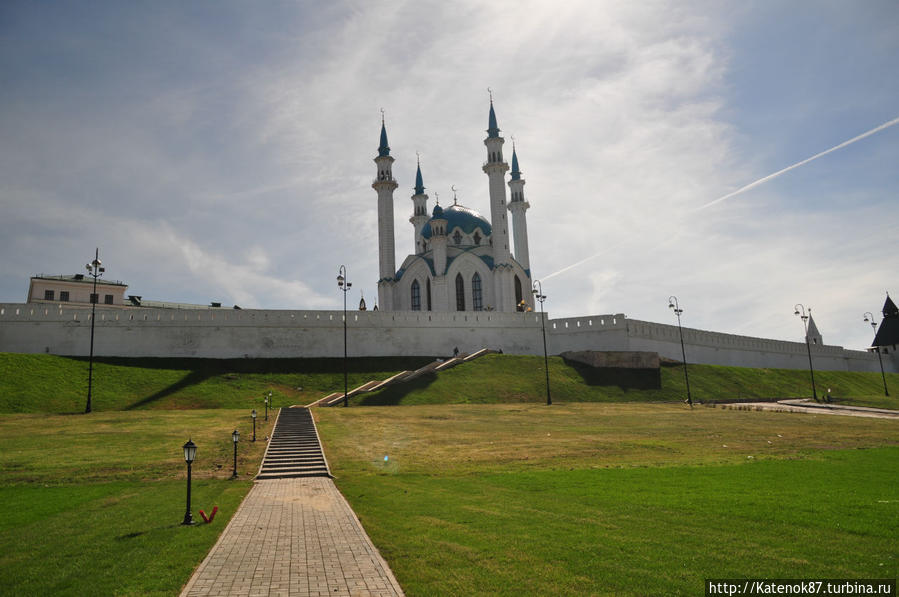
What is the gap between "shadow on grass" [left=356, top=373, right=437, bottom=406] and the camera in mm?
34969

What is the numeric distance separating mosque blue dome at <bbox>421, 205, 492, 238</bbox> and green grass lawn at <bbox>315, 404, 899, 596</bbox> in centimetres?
5255

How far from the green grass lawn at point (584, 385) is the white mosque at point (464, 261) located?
1762 cm

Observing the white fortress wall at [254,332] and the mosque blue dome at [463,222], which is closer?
the white fortress wall at [254,332]

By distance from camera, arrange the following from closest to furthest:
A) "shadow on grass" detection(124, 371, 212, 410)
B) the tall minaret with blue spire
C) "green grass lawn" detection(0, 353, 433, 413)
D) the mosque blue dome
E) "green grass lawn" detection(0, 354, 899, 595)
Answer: "green grass lawn" detection(0, 354, 899, 595)
"green grass lawn" detection(0, 353, 433, 413)
"shadow on grass" detection(124, 371, 212, 410)
the tall minaret with blue spire
the mosque blue dome

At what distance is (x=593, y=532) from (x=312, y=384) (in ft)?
117

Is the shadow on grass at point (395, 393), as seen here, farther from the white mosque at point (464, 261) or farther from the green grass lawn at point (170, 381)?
the white mosque at point (464, 261)

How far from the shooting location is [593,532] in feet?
27.6

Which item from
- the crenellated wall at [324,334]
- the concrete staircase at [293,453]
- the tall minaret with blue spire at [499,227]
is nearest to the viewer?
the concrete staircase at [293,453]

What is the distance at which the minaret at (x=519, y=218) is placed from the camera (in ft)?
228

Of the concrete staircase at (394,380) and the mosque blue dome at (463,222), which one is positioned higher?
the mosque blue dome at (463,222)

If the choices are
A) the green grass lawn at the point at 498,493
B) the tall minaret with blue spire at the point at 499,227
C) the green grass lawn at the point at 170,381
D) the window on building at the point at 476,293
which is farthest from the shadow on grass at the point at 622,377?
the window on building at the point at 476,293

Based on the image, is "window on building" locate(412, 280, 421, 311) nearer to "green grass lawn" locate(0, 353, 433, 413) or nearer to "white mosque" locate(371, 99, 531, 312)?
"white mosque" locate(371, 99, 531, 312)

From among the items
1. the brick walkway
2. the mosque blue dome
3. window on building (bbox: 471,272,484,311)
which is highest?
the mosque blue dome

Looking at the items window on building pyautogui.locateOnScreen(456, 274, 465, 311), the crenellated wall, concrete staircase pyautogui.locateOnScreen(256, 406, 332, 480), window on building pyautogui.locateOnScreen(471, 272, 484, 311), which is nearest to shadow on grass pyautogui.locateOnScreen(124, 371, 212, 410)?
the crenellated wall
